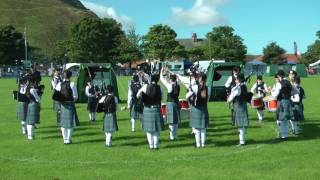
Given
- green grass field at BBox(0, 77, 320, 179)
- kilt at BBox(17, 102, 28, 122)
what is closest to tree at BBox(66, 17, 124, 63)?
green grass field at BBox(0, 77, 320, 179)

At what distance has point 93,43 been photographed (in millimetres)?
102000

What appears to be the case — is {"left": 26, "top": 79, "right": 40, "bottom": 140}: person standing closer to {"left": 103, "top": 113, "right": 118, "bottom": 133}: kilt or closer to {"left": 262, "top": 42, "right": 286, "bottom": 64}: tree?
{"left": 103, "top": 113, "right": 118, "bottom": 133}: kilt

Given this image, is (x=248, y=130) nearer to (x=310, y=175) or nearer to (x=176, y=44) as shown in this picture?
(x=310, y=175)

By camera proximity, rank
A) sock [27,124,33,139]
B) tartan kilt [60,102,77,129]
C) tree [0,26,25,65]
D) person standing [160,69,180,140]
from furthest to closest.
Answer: tree [0,26,25,65] → sock [27,124,33,139] → person standing [160,69,180,140] → tartan kilt [60,102,77,129]

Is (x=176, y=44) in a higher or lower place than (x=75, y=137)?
higher

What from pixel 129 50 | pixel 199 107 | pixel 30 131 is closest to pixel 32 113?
pixel 30 131

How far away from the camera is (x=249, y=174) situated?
1095cm

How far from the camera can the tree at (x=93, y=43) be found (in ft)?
332

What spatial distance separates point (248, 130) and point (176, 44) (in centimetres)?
9098

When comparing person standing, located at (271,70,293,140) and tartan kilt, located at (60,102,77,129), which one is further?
person standing, located at (271,70,293,140)

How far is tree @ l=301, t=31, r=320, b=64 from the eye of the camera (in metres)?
104

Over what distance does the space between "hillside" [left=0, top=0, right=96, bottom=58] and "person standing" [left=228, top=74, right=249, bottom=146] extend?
5060 inches

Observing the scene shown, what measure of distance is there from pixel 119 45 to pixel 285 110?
8952 centimetres

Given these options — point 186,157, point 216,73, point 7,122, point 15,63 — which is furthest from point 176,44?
point 186,157
